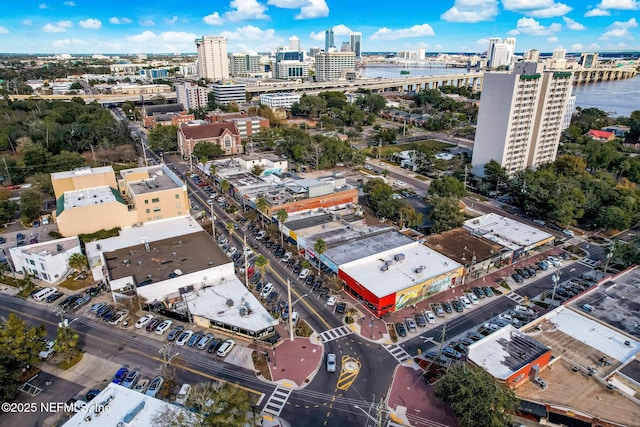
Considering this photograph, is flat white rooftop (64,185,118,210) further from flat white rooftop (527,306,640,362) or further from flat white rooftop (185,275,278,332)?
flat white rooftop (527,306,640,362)

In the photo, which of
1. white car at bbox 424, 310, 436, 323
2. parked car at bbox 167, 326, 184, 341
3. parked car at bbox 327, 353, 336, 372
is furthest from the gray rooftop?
parked car at bbox 167, 326, 184, 341

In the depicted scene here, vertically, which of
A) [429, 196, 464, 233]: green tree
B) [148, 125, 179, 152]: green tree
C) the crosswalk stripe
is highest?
[148, 125, 179, 152]: green tree

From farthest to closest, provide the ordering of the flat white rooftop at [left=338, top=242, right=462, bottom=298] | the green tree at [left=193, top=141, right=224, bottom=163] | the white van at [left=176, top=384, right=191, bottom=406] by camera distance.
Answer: the green tree at [left=193, top=141, right=224, bottom=163] → the flat white rooftop at [left=338, top=242, right=462, bottom=298] → the white van at [left=176, top=384, right=191, bottom=406]

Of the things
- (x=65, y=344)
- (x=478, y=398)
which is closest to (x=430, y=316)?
(x=478, y=398)

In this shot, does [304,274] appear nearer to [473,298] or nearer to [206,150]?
[473,298]

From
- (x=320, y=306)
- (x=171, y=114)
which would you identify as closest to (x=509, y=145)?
(x=320, y=306)

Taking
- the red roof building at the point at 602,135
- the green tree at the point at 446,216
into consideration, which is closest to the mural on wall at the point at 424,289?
the green tree at the point at 446,216
